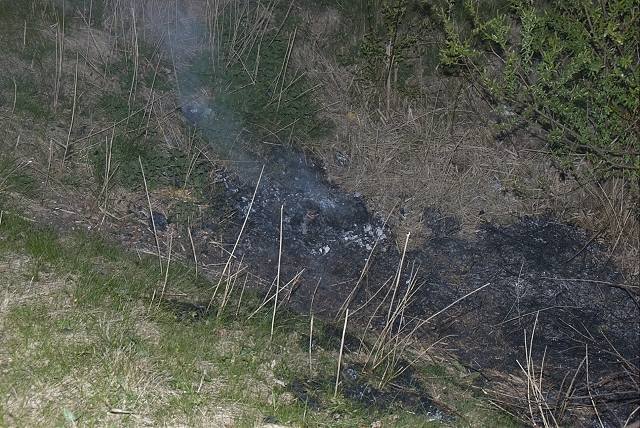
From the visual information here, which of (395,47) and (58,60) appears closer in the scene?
(58,60)

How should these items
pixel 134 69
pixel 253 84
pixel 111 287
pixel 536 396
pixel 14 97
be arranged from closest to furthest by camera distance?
Answer: 1. pixel 536 396
2. pixel 111 287
3. pixel 14 97
4. pixel 134 69
5. pixel 253 84

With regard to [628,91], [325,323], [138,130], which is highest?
[628,91]

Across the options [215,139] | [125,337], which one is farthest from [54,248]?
[215,139]

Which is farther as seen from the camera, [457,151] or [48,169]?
[457,151]

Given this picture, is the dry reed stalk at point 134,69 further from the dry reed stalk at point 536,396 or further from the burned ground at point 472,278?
the dry reed stalk at point 536,396

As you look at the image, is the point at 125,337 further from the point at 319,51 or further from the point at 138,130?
the point at 319,51

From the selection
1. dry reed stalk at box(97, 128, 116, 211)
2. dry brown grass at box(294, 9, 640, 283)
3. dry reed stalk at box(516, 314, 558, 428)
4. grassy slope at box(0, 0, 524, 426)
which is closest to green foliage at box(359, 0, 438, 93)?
dry brown grass at box(294, 9, 640, 283)

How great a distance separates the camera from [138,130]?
5504mm

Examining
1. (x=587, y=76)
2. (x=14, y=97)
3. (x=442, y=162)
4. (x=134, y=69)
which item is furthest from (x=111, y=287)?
(x=587, y=76)

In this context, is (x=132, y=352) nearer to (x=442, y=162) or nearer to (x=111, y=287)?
(x=111, y=287)

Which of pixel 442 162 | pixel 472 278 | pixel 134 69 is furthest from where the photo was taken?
pixel 442 162

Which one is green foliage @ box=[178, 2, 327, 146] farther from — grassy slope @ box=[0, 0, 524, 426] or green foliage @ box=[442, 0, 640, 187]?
green foliage @ box=[442, 0, 640, 187]

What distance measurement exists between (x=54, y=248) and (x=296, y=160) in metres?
2.33

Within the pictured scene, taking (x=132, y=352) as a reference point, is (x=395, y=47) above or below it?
above
